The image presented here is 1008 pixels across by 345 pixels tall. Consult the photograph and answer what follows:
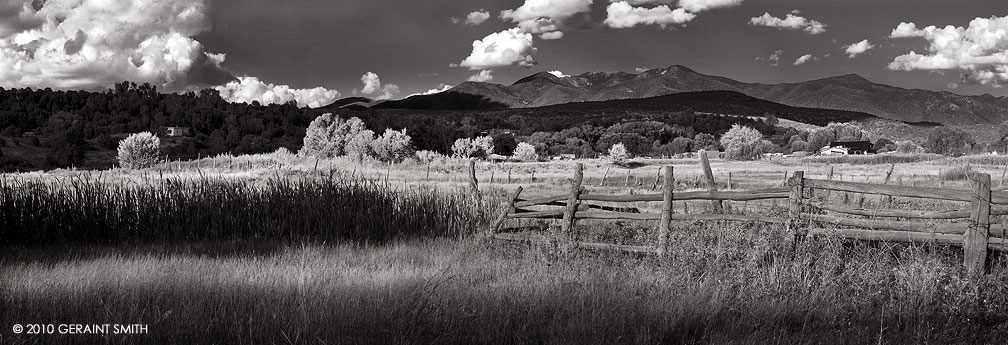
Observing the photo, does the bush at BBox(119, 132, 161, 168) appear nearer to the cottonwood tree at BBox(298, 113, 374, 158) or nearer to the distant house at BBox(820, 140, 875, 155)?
the cottonwood tree at BBox(298, 113, 374, 158)

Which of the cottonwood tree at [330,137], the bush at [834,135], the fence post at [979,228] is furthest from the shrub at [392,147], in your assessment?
the bush at [834,135]

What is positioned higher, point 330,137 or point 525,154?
point 330,137

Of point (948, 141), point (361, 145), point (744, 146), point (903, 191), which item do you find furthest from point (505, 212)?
point (948, 141)

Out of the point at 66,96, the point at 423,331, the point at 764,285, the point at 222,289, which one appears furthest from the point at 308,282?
the point at 66,96

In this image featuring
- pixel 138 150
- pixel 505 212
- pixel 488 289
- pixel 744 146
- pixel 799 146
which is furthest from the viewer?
pixel 799 146

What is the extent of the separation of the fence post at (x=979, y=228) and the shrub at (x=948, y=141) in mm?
117118

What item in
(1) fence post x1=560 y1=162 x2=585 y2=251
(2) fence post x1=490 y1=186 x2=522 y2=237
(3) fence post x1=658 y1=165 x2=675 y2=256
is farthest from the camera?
(2) fence post x1=490 y1=186 x2=522 y2=237

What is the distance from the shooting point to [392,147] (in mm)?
67625

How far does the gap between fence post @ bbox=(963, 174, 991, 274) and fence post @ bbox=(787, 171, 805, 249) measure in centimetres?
166

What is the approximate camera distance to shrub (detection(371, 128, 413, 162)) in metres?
65.7

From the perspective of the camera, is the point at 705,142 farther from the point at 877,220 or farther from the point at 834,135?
the point at 877,220

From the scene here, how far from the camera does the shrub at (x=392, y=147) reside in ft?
216

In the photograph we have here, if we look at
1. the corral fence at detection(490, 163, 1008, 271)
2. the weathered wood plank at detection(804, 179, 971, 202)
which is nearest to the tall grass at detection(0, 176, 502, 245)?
the corral fence at detection(490, 163, 1008, 271)

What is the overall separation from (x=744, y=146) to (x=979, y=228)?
368ft
